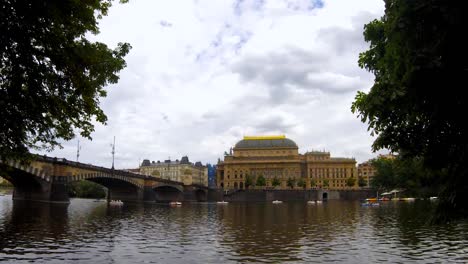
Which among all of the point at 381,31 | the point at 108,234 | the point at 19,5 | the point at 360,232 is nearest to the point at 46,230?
the point at 108,234

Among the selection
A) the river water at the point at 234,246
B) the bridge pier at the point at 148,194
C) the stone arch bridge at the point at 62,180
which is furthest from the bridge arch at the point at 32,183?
the river water at the point at 234,246

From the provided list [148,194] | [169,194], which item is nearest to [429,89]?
[148,194]

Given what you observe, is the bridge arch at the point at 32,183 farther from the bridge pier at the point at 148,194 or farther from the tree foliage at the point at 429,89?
the tree foliage at the point at 429,89

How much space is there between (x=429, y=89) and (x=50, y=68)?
38.0ft

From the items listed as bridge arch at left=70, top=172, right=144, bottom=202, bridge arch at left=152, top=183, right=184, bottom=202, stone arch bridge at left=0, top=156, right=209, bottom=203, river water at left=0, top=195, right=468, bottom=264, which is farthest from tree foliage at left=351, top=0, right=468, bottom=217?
bridge arch at left=152, top=183, right=184, bottom=202

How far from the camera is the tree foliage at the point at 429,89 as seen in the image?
9.50 meters

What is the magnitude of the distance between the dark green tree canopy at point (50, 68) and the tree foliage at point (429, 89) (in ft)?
30.1

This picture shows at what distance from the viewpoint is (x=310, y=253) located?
26.5 metres

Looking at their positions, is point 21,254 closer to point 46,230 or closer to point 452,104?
point 46,230

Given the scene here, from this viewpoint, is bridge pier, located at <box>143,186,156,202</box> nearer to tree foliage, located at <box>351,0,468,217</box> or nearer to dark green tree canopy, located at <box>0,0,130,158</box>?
dark green tree canopy, located at <box>0,0,130,158</box>

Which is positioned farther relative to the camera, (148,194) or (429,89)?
(148,194)

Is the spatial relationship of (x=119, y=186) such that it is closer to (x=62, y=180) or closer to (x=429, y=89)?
(x=62, y=180)

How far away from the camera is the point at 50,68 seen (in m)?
14.0

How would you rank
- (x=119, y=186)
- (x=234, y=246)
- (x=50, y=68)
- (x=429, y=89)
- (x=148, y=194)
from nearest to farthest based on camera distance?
(x=429, y=89) → (x=50, y=68) → (x=234, y=246) → (x=119, y=186) → (x=148, y=194)
